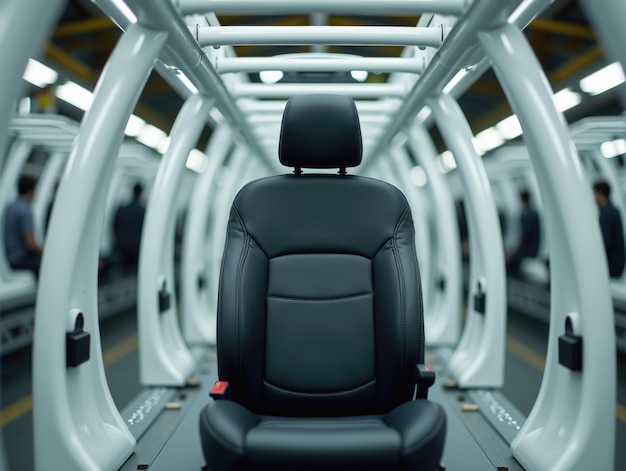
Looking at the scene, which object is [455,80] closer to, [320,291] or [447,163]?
[320,291]

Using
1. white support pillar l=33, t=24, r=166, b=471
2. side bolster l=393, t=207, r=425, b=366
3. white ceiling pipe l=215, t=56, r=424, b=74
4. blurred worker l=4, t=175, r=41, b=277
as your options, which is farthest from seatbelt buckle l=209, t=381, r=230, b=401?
blurred worker l=4, t=175, r=41, b=277

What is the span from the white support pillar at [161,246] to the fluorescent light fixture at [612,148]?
5.22 metres

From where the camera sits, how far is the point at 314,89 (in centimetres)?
433

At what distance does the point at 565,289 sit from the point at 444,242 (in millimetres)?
2964

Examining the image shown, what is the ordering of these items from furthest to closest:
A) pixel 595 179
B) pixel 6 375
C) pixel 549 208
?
pixel 595 179
pixel 6 375
pixel 549 208

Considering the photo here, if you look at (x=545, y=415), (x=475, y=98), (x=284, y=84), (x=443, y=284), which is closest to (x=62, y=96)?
(x=284, y=84)

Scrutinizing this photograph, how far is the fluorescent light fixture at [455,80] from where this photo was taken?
346cm

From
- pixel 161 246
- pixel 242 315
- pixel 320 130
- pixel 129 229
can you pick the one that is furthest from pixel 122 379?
pixel 320 130

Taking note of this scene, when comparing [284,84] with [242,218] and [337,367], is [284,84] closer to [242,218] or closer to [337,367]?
[242,218]

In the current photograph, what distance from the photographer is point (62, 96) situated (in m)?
6.93

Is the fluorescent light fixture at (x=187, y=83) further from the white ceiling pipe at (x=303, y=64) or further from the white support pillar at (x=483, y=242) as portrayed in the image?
the white support pillar at (x=483, y=242)

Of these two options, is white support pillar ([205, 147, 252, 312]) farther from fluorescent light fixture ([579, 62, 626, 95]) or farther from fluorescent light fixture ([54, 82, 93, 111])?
fluorescent light fixture ([579, 62, 626, 95])

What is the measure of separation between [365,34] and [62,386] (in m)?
2.32

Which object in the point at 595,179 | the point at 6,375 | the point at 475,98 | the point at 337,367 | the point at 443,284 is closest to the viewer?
the point at 337,367
